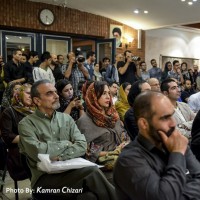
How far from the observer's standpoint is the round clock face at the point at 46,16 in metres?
7.98

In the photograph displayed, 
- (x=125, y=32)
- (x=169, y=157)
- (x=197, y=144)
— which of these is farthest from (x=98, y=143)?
(x=125, y=32)

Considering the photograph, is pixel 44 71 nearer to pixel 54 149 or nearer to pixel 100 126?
pixel 100 126

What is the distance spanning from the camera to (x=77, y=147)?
2.11 m

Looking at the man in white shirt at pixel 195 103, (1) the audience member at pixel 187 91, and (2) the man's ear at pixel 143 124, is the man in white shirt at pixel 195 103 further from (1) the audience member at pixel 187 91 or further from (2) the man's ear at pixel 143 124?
(2) the man's ear at pixel 143 124

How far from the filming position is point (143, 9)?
812 cm

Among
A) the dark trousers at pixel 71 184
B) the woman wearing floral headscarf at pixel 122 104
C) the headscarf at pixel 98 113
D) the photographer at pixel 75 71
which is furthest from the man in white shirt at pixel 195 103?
the dark trousers at pixel 71 184

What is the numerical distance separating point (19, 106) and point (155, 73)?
6016mm

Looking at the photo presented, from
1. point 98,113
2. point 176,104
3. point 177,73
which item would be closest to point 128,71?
point 177,73

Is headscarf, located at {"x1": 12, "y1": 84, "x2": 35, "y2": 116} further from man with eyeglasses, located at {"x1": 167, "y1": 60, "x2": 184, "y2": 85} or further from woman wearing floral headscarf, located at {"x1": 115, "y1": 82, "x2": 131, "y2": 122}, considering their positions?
man with eyeglasses, located at {"x1": 167, "y1": 60, "x2": 184, "y2": 85}

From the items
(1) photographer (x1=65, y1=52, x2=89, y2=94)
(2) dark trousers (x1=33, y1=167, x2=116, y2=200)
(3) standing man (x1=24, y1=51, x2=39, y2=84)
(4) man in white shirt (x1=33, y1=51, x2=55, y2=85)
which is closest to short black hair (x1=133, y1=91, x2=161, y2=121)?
(2) dark trousers (x1=33, y1=167, x2=116, y2=200)

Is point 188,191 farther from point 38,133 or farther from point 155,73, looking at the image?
point 155,73

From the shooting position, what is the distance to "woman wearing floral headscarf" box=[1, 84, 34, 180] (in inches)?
95.7

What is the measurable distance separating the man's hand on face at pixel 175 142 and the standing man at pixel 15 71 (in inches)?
172

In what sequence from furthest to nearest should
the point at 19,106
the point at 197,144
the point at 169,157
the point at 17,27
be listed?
the point at 17,27
the point at 19,106
the point at 197,144
the point at 169,157
